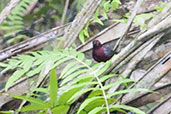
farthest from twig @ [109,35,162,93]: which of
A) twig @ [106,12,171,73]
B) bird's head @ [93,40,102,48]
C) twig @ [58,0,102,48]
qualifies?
bird's head @ [93,40,102,48]

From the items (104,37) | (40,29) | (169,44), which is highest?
(40,29)

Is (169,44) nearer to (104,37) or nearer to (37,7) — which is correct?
(104,37)

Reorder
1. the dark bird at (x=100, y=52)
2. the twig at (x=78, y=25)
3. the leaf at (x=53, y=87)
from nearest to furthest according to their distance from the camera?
1. the leaf at (x=53, y=87)
2. the twig at (x=78, y=25)
3. the dark bird at (x=100, y=52)

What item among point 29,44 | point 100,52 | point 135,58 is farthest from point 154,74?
point 29,44

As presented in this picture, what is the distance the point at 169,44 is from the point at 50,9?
292 cm

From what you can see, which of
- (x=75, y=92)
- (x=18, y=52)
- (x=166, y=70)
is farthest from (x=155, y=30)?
(x=18, y=52)

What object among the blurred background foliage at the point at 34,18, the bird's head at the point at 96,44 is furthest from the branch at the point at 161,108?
the blurred background foliage at the point at 34,18

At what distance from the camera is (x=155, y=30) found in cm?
180

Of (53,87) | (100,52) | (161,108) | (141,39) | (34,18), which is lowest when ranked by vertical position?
(161,108)

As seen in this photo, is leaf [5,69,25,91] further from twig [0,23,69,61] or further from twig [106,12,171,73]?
twig [0,23,69,61]

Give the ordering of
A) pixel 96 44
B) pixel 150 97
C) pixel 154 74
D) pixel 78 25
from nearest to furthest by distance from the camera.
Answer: pixel 154 74 < pixel 150 97 < pixel 78 25 < pixel 96 44

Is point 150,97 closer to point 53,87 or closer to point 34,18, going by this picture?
point 53,87

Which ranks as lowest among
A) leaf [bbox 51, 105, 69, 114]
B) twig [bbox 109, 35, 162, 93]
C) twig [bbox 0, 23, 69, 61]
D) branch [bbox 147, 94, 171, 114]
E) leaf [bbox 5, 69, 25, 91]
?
branch [bbox 147, 94, 171, 114]

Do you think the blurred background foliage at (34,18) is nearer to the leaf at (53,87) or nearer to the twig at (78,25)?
the twig at (78,25)
